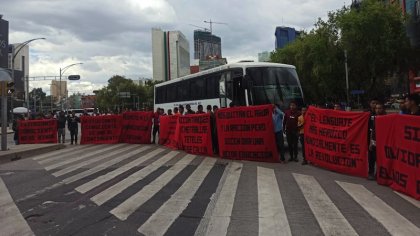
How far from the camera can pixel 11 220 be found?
794 centimetres

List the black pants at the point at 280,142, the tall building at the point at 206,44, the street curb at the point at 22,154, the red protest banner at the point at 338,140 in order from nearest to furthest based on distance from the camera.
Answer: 1. the red protest banner at the point at 338,140
2. the black pants at the point at 280,142
3. the street curb at the point at 22,154
4. the tall building at the point at 206,44

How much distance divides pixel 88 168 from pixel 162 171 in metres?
2.67

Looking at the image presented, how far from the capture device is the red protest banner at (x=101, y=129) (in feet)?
81.4

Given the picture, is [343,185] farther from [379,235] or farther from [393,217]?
[379,235]

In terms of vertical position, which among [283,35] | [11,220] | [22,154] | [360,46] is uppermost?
[283,35]

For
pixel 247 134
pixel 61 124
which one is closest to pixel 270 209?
pixel 247 134

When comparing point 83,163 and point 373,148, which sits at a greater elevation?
point 373,148

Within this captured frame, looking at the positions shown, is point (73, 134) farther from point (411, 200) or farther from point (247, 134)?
point (411, 200)

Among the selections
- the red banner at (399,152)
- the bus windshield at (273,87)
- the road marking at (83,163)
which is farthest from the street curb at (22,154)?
the red banner at (399,152)

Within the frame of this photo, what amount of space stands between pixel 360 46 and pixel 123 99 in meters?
104

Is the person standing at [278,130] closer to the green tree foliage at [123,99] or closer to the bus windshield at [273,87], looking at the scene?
the bus windshield at [273,87]

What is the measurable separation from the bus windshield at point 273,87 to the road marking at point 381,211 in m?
9.93

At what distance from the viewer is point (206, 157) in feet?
53.6

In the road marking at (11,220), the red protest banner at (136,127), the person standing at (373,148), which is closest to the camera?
the road marking at (11,220)
